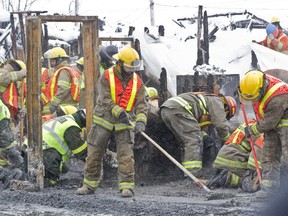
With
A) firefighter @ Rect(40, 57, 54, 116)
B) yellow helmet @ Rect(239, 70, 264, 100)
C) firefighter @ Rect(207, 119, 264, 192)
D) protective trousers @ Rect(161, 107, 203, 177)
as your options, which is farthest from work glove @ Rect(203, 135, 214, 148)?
firefighter @ Rect(40, 57, 54, 116)

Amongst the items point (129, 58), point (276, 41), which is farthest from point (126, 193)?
point (276, 41)

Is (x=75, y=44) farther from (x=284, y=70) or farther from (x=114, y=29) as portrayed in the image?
(x=284, y=70)

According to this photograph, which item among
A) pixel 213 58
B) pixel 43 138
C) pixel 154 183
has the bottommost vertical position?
pixel 154 183

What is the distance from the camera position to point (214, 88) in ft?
40.5

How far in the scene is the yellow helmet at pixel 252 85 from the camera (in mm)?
8789

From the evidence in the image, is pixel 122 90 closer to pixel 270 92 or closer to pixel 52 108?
pixel 270 92

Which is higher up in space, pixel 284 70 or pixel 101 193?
pixel 284 70

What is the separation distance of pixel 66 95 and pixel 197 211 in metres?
6.44

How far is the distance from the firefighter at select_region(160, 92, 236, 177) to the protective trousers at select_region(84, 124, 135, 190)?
160 centimetres

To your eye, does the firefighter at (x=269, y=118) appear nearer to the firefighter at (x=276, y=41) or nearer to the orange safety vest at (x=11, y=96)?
the orange safety vest at (x=11, y=96)

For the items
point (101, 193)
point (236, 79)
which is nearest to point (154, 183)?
point (101, 193)

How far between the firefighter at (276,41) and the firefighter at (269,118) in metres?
6.99

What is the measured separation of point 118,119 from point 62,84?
4.43m

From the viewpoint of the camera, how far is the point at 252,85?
880 cm
